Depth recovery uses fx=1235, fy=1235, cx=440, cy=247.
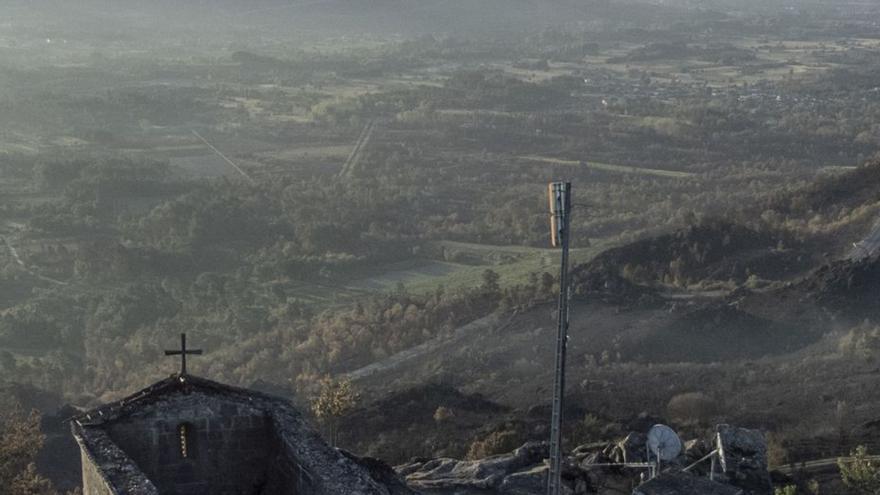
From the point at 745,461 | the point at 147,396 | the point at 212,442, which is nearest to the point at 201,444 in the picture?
the point at 212,442

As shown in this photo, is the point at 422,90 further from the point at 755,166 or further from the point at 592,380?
the point at 592,380

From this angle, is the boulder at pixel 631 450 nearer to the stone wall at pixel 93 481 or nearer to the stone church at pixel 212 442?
the stone church at pixel 212 442

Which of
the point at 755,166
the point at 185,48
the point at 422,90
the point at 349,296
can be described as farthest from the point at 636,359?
the point at 185,48

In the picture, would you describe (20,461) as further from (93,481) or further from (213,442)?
(93,481)

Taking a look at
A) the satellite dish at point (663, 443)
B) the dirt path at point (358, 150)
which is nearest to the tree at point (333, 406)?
the satellite dish at point (663, 443)

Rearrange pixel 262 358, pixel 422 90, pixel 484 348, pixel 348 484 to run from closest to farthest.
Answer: pixel 348 484 → pixel 484 348 → pixel 262 358 → pixel 422 90

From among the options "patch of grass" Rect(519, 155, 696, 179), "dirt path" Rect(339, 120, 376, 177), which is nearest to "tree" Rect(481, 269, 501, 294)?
"dirt path" Rect(339, 120, 376, 177)

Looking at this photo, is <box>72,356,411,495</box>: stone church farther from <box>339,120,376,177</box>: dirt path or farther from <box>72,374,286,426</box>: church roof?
<box>339,120,376,177</box>: dirt path
